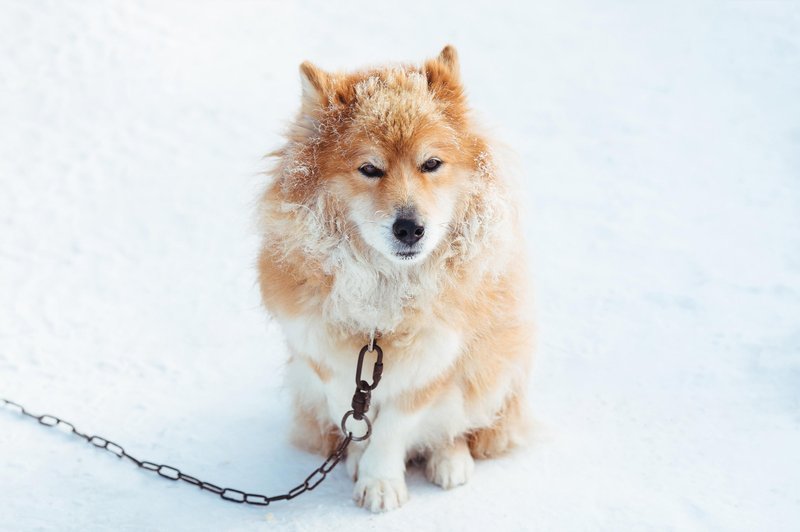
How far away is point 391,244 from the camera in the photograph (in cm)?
293

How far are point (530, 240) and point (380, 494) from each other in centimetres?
276

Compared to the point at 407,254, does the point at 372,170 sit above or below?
above

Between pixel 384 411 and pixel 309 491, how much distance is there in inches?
19.9

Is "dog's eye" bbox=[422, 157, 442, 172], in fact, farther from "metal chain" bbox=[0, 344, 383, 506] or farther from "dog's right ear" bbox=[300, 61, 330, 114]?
"metal chain" bbox=[0, 344, 383, 506]

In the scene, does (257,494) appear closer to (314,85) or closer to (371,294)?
(371,294)

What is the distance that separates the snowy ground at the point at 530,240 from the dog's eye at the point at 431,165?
45 centimetres

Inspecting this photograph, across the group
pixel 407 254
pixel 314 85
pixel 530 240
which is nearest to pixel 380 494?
pixel 407 254

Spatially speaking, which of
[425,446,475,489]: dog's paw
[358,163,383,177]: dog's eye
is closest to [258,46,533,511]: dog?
[358,163,383,177]: dog's eye

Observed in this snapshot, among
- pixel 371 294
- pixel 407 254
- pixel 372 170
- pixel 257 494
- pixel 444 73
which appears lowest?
pixel 257 494

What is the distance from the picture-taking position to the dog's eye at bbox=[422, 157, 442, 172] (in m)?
3.04

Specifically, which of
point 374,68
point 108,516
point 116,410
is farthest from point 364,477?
point 374,68

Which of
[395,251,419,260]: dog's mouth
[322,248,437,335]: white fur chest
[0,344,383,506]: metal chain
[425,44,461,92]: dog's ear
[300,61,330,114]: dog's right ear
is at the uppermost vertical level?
[425,44,461,92]: dog's ear

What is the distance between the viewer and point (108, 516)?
3.19 m

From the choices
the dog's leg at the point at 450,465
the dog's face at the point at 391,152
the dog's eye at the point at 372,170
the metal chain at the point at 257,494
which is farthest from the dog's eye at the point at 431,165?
the dog's leg at the point at 450,465
